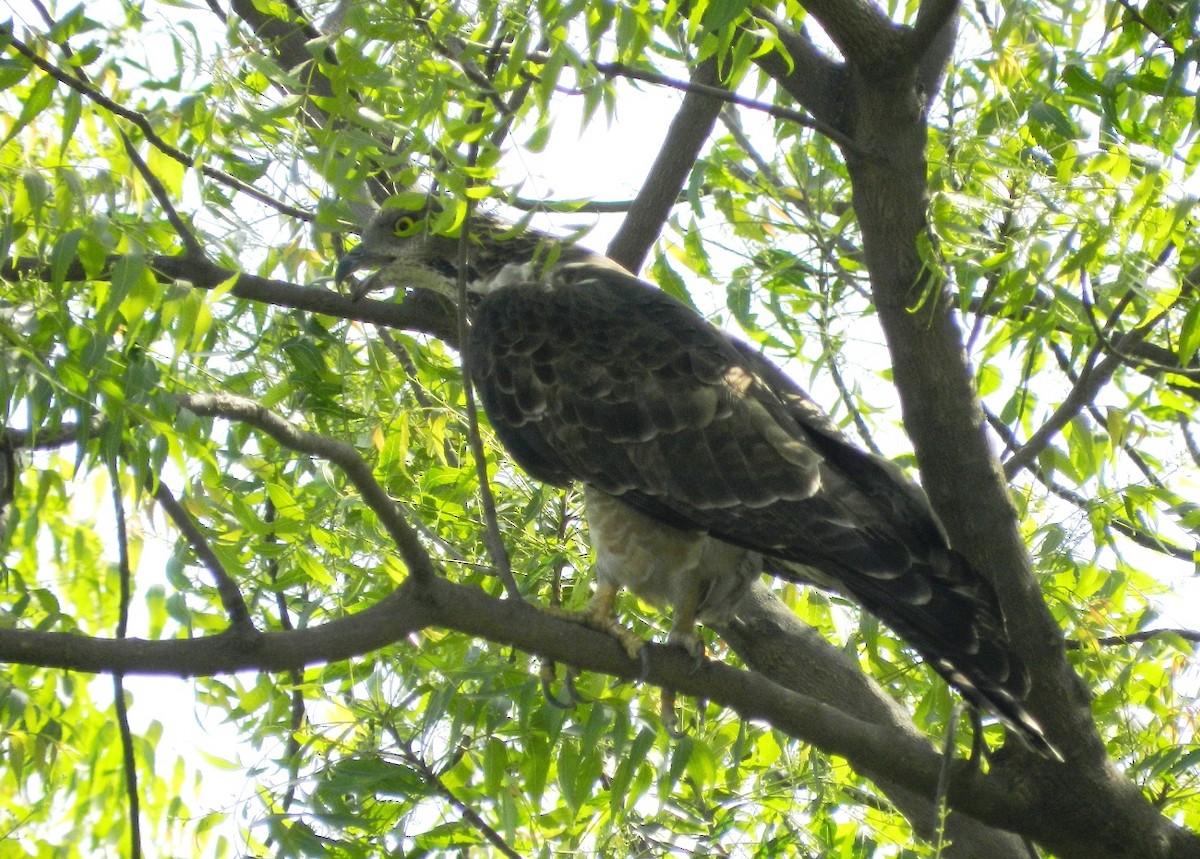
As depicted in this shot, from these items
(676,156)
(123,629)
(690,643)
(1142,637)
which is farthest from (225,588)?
(1142,637)

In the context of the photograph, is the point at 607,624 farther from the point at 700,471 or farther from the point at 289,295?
the point at 289,295

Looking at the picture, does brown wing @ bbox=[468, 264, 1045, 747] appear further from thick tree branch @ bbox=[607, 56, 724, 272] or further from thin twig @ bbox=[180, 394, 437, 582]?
thin twig @ bbox=[180, 394, 437, 582]

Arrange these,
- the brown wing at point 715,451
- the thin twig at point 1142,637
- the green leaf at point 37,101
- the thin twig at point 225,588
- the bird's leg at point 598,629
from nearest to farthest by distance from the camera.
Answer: the thin twig at point 225,588
the green leaf at point 37,101
the bird's leg at point 598,629
the brown wing at point 715,451
the thin twig at point 1142,637

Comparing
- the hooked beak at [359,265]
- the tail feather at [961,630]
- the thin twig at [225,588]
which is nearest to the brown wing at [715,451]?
the tail feather at [961,630]

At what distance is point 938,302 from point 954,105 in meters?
0.72

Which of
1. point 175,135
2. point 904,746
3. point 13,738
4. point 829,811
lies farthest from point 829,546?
point 13,738

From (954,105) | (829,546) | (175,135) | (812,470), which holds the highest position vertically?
(954,105)

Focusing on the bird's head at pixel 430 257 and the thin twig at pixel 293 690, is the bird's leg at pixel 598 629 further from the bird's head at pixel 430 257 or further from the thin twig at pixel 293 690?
the bird's head at pixel 430 257

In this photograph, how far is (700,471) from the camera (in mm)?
Result: 3777

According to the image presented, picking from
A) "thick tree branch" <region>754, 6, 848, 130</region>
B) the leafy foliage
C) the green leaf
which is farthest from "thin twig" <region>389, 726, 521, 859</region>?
"thick tree branch" <region>754, 6, 848, 130</region>

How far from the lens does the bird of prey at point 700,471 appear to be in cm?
342

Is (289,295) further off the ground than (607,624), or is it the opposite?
(289,295)

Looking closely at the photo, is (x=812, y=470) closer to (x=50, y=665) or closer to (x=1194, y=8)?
(x=1194, y=8)

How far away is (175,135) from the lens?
3133mm
